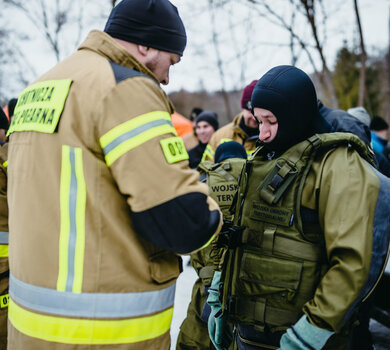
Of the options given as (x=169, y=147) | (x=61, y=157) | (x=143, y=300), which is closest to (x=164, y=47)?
(x=169, y=147)

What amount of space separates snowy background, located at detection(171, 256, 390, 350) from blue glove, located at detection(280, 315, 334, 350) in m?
1.96

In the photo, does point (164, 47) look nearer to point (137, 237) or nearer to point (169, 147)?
point (169, 147)

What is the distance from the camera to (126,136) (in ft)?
3.88

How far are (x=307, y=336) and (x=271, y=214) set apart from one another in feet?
1.61

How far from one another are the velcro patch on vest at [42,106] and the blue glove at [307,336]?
1.16 meters

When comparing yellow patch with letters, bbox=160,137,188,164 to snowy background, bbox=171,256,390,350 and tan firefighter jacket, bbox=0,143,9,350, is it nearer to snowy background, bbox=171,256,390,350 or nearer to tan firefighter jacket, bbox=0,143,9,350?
tan firefighter jacket, bbox=0,143,9,350

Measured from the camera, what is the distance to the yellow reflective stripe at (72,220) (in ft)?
4.00

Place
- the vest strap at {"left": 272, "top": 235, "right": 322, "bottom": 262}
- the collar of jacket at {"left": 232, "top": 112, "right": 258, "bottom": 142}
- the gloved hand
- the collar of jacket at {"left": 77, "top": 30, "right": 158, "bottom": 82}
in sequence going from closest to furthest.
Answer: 1. the collar of jacket at {"left": 77, "top": 30, "right": 158, "bottom": 82}
2. the vest strap at {"left": 272, "top": 235, "right": 322, "bottom": 262}
3. the gloved hand
4. the collar of jacket at {"left": 232, "top": 112, "right": 258, "bottom": 142}

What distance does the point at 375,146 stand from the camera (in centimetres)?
507

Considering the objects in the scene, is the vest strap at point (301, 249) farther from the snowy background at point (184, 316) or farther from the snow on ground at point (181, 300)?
the snow on ground at point (181, 300)

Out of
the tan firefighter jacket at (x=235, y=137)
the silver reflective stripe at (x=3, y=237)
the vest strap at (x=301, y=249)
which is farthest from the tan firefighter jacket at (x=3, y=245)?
the tan firefighter jacket at (x=235, y=137)

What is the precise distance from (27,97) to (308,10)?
6575 mm

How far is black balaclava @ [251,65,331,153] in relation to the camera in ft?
5.38

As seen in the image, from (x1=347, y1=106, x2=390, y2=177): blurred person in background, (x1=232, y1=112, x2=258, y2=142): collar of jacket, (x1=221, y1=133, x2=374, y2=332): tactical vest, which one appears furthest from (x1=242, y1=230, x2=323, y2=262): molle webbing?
(x1=232, y1=112, x2=258, y2=142): collar of jacket
